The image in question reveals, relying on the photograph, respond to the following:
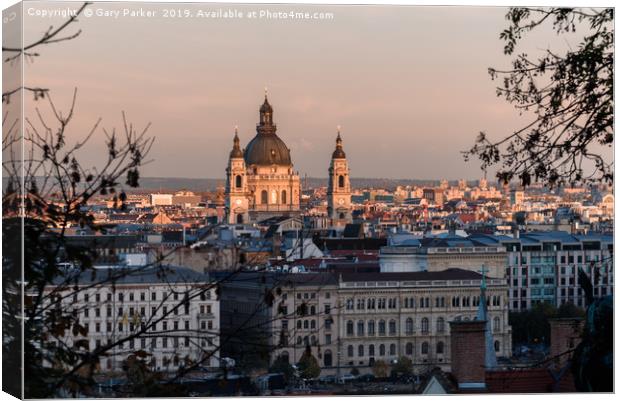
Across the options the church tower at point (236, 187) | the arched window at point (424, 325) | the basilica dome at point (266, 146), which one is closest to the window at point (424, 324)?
the arched window at point (424, 325)

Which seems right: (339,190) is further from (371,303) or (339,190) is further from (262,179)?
(262,179)

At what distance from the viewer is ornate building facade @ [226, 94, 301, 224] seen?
13170 millimetres

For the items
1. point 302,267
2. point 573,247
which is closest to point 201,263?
point 302,267

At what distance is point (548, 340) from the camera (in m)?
14.1

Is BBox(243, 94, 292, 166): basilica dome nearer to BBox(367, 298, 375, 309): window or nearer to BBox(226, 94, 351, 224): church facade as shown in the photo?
BBox(226, 94, 351, 224): church facade

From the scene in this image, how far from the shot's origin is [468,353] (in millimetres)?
13109

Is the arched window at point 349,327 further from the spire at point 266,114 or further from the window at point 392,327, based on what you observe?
the spire at point 266,114

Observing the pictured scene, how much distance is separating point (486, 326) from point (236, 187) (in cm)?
326

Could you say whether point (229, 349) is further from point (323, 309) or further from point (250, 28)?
point (323, 309)

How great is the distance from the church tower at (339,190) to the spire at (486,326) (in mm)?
1165

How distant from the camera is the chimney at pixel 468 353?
40.6 ft

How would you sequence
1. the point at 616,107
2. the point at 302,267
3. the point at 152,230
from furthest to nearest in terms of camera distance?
the point at 302,267, the point at 152,230, the point at 616,107

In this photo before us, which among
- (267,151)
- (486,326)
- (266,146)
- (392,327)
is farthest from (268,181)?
(486,326)

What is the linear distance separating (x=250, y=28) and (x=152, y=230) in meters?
2.39
